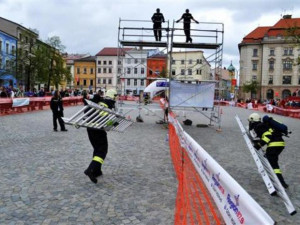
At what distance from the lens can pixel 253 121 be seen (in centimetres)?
669

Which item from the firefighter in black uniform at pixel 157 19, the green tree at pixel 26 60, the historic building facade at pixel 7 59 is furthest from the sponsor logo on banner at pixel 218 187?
the green tree at pixel 26 60

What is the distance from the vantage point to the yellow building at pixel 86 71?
106 meters

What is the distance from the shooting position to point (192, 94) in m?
16.6

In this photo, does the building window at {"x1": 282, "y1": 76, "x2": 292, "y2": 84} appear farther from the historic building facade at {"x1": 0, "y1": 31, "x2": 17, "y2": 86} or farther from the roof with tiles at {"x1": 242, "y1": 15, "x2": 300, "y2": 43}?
the historic building facade at {"x1": 0, "y1": 31, "x2": 17, "y2": 86}

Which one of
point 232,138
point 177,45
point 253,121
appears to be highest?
point 177,45

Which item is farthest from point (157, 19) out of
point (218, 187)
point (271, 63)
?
point (271, 63)

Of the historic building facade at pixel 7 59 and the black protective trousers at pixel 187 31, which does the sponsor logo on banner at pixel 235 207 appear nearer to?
the black protective trousers at pixel 187 31

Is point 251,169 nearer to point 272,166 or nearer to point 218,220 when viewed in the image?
point 272,166

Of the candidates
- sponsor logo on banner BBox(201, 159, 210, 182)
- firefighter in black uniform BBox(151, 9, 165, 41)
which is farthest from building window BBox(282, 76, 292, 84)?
sponsor logo on banner BBox(201, 159, 210, 182)

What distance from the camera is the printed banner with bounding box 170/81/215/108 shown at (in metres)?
16.5

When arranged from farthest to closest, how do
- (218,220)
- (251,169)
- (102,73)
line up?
(102,73) < (251,169) < (218,220)

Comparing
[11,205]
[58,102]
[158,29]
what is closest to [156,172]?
[11,205]

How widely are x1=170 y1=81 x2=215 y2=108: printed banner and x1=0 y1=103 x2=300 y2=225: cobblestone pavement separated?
5.53 metres

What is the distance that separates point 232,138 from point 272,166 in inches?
274
